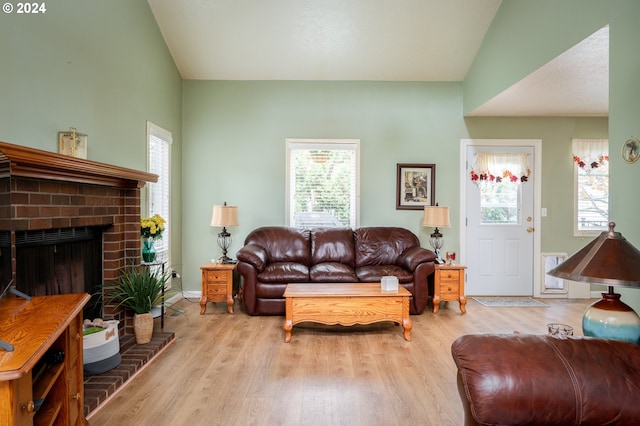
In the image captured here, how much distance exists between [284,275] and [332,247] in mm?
857

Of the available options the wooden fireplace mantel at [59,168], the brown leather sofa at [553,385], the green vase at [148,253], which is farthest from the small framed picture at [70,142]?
the brown leather sofa at [553,385]

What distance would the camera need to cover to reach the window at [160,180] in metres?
3.97

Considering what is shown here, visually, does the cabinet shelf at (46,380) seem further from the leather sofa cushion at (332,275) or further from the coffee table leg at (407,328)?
the leather sofa cushion at (332,275)

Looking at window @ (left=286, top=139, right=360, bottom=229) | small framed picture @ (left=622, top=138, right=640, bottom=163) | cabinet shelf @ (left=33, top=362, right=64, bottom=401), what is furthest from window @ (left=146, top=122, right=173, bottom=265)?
small framed picture @ (left=622, top=138, right=640, bottom=163)

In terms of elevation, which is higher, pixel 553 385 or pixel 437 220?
pixel 437 220

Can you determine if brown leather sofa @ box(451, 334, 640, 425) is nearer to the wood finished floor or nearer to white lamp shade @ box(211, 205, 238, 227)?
the wood finished floor

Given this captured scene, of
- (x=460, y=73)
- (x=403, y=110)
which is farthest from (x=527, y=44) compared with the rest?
(x=403, y=110)

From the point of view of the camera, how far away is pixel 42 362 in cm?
160

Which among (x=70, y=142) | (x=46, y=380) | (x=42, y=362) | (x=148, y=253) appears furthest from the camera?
(x=148, y=253)

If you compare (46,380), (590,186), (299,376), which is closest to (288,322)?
(299,376)

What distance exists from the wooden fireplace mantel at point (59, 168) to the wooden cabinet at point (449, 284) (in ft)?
10.9

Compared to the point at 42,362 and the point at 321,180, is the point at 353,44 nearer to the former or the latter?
the point at 321,180

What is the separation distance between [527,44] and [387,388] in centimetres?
331

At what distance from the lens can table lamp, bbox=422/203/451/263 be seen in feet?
14.8
